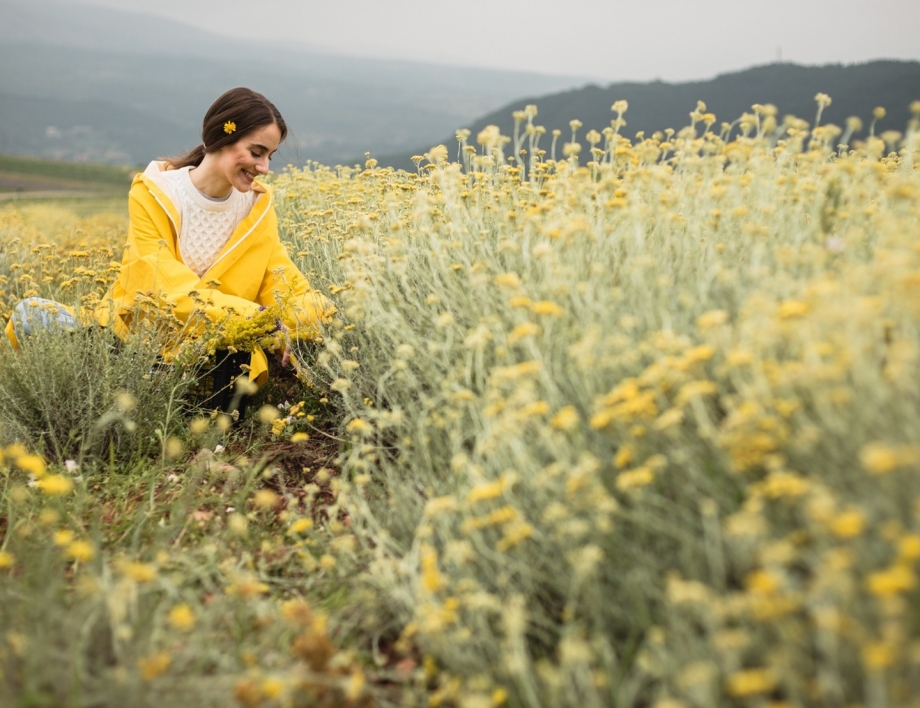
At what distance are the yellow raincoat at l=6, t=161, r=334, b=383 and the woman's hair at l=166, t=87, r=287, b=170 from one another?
0.96 ft

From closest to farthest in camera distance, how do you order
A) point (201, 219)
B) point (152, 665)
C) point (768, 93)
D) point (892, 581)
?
point (892, 581), point (152, 665), point (201, 219), point (768, 93)

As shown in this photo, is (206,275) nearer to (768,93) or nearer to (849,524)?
(849,524)

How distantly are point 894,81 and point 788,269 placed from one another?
81.4m

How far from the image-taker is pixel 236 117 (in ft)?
10.7

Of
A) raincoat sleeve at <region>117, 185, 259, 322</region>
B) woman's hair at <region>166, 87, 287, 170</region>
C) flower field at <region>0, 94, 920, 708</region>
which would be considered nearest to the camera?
flower field at <region>0, 94, 920, 708</region>

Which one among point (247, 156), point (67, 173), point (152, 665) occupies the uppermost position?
point (67, 173)

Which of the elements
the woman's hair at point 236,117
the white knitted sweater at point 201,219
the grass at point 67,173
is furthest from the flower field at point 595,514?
the grass at point 67,173

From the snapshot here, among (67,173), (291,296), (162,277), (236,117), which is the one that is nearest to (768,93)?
(67,173)

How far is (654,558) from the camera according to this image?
1454mm

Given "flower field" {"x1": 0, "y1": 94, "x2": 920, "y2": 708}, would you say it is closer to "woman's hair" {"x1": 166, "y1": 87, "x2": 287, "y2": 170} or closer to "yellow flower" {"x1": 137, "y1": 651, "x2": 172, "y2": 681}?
"yellow flower" {"x1": 137, "y1": 651, "x2": 172, "y2": 681}

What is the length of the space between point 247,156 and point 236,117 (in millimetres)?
195

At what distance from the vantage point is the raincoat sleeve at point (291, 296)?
308cm

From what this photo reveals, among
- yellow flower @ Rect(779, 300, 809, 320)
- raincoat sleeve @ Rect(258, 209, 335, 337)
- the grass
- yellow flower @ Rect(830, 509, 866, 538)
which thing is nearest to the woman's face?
raincoat sleeve @ Rect(258, 209, 335, 337)

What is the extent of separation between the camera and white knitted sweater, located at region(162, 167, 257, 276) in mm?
3400
